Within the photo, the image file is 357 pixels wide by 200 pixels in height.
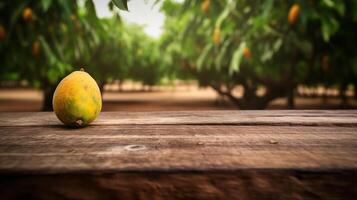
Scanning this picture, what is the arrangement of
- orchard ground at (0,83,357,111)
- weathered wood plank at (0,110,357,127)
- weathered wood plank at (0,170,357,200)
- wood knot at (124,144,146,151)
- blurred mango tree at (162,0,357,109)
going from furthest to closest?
1. orchard ground at (0,83,357,111)
2. blurred mango tree at (162,0,357,109)
3. weathered wood plank at (0,110,357,127)
4. wood knot at (124,144,146,151)
5. weathered wood plank at (0,170,357,200)

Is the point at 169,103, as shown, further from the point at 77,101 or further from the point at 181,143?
the point at 181,143

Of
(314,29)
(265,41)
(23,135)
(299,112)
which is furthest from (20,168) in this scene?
(314,29)

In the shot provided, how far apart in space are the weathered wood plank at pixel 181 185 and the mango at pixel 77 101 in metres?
0.68

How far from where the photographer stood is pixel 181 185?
82 centimetres

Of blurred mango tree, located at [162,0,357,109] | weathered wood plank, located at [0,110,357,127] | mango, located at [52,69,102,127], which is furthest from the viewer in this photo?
blurred mango tree, located at [162,0,357,109]

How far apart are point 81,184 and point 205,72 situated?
15.3m

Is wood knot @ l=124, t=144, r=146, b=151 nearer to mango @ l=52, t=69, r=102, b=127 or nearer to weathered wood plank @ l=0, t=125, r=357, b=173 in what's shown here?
weathered wood plank @ l=0, t=125, r=357, b=173

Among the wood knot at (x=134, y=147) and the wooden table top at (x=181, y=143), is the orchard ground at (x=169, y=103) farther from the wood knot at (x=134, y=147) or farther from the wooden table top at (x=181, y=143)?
the wood knot at (x=134, y=147)

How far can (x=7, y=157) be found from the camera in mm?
968

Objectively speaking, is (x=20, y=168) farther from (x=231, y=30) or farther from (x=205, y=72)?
(x=205, y=72)

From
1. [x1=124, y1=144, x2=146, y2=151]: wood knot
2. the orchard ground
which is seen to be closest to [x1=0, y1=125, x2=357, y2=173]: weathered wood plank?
[x1=124, y1=144, x2=146, y2=151]: wood knot

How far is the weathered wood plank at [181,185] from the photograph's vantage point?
0.81 meters

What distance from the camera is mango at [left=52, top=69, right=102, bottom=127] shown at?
1.49m

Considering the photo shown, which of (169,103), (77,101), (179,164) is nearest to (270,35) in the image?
(77,101)
